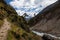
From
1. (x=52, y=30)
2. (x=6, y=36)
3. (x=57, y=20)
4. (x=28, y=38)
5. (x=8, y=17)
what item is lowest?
(x=6, y=36)

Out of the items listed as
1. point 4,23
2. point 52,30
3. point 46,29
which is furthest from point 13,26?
point 46,29

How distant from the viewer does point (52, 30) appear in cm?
9312

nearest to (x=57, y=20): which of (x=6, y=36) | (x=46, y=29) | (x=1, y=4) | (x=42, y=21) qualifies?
(x=46, y=29)

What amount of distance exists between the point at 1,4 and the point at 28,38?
270 inches

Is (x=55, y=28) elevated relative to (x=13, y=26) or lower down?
elevated

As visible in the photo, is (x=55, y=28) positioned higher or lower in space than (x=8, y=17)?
higher

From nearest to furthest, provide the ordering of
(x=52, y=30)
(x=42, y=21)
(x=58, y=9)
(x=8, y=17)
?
(x=8, y=17) → (x=52, y=30) → (x=58, y=9) → (x=42, y=21)

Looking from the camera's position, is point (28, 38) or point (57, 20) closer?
point (28, 38)

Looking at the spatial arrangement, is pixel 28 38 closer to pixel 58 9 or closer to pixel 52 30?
pixel 52 30

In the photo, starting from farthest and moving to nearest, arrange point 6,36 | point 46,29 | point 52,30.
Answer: point 46,29
point 52,30
point 6,36

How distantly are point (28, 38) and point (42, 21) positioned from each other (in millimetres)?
82666

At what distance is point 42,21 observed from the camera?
4547 inches

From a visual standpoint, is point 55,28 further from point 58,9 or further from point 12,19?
point 12,19

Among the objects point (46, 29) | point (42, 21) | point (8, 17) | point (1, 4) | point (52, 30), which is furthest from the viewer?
point (42, 21)
